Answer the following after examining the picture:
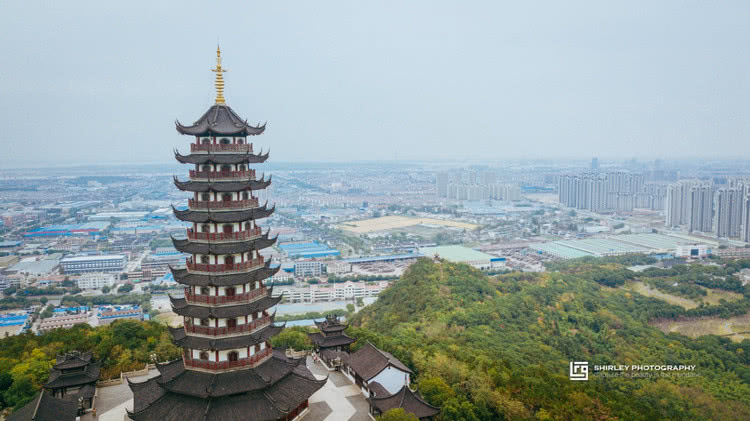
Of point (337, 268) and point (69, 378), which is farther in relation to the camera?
point (337, 268)

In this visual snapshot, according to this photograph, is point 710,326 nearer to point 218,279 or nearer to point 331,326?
point 331,326

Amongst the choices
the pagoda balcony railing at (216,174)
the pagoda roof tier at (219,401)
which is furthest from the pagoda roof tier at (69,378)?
the pagoda balcony railing at (216,174)

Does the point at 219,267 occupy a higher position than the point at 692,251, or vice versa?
the point at 219,267

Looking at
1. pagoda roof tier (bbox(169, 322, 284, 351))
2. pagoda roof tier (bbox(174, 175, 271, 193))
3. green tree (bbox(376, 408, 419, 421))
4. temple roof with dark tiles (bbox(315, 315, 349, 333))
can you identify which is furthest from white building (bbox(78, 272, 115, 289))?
green tree (bbox(376, 408, 419, 421))

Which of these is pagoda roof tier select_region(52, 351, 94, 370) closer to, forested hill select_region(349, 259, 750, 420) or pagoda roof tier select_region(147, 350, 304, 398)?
pagoda roof tier select_region(147, 350, 304, 398)

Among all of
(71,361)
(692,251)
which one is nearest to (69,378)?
(71,361)

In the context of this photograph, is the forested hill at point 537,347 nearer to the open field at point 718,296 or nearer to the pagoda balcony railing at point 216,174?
the open field at point 718,296

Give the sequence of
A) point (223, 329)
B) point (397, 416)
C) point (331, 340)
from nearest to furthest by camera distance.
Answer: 1. point (397, 416)
2. point (223, 329)
3. point (331, 340)
